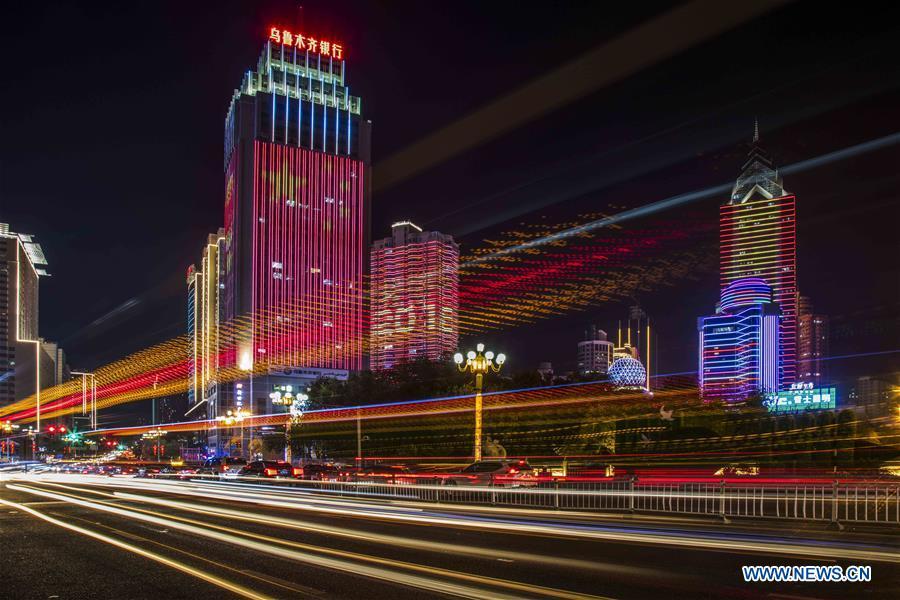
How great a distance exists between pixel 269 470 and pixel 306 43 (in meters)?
124

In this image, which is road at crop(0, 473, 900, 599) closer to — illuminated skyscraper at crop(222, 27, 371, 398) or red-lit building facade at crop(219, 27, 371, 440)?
red-lit building facade at crop(219, 27, 371, 440)

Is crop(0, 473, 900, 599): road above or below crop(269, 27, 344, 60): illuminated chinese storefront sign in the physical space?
below

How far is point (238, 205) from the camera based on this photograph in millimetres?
141250

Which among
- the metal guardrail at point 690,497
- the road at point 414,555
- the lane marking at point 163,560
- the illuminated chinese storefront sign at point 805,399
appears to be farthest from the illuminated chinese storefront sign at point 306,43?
the road at point 414,555

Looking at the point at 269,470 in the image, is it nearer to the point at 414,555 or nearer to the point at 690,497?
the point at 690,497

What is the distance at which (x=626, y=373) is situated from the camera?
72.4 metres

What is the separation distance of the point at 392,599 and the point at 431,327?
530 ft

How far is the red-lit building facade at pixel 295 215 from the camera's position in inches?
5527

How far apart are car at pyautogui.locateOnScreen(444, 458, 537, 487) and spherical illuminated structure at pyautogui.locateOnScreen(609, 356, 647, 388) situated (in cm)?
3875

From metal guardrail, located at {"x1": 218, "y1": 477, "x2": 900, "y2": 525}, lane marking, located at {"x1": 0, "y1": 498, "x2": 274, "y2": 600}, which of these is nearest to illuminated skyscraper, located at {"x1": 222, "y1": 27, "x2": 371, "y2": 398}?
metal guardrail, located at {"x1": 218, "y1": 477, "x2": 900, "y2": 525}

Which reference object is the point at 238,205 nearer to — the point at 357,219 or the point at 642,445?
the point at 357,219

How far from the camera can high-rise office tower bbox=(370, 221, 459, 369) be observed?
169500 mm

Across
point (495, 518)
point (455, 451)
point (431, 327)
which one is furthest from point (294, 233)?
point (495, 518)

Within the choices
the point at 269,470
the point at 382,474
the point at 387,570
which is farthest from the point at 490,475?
the point at 269,470
